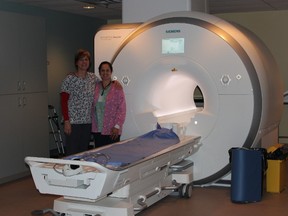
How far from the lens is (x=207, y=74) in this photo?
4.36m

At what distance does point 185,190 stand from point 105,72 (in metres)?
1.22

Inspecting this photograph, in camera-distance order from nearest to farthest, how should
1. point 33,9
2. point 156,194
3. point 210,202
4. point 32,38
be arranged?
point 156,194 → point 210,202 → point 32,38 → point 33,9

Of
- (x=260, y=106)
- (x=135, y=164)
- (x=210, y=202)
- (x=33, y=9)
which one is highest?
(x=33, y=9)

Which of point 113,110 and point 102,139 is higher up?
point 113,110

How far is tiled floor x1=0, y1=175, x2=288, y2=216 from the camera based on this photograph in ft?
12.6

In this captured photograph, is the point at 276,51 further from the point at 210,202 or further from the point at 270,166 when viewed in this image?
the point at 210,202

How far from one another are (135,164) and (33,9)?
4189 millimetres

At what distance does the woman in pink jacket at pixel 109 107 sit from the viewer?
14.5ft

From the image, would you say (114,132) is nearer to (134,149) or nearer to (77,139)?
(77,139)

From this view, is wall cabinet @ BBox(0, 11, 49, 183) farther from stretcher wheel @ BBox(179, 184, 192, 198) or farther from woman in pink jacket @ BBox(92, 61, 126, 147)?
stretcher wheel @ BBox(179, 184, 192, 198)

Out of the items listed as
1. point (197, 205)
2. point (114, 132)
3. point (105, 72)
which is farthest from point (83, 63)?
point (197, 205)

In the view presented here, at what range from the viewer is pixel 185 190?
4.20m

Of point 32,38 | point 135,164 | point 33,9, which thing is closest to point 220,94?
point 135,164

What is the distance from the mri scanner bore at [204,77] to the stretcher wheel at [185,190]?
0.97 feet
